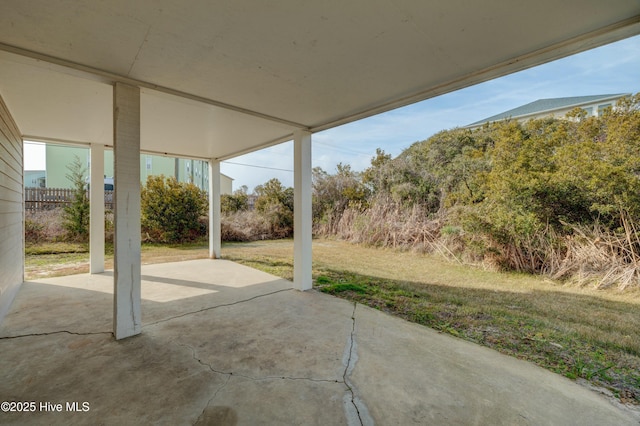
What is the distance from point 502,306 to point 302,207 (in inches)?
124

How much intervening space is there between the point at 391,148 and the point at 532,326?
9063 mm

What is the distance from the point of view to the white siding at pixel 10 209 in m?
3.14

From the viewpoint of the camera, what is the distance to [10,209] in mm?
3648

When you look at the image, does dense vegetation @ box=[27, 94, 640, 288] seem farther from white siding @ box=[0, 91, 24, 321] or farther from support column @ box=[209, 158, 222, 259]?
white siding @ box=[0, 91, 24, 321]

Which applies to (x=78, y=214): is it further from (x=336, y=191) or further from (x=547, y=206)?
(x=547, y=206)

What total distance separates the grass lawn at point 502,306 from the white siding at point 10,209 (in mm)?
1320

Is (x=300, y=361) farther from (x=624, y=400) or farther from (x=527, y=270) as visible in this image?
(x=527, y=270)

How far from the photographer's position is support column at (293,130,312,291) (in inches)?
166

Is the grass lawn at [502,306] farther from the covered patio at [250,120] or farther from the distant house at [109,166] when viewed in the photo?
the distant house at [109,166]

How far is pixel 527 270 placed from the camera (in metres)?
5.21

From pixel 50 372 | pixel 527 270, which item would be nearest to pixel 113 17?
pixel 50 372

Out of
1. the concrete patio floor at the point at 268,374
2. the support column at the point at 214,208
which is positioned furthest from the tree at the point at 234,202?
the concrete patio floor at the point at 268,374

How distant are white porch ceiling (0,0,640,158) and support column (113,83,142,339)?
0.32 meters

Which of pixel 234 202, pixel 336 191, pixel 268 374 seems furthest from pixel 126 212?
pixel 234 202
